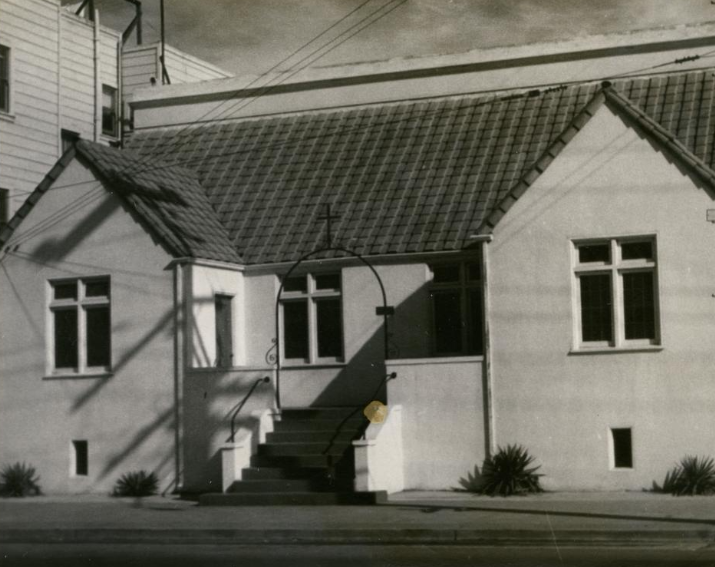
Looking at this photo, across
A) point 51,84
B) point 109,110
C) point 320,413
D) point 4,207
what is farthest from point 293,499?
point 109,110

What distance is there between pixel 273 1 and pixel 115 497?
11.3 meters

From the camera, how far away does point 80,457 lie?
80.4ft

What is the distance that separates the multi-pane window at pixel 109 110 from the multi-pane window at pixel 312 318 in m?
12.0

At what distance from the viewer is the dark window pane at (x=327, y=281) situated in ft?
82.2

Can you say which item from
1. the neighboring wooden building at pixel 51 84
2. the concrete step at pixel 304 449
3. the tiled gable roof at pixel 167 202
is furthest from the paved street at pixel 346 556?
the neighboring wooden building at pixel 51 84

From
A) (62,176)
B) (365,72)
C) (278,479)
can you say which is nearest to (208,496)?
(278,479)

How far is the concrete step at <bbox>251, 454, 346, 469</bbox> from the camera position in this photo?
21.9 metres

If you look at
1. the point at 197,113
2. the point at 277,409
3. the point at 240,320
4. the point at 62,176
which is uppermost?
the point at 197,113

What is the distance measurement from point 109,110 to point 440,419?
17.6m

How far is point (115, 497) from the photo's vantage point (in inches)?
928

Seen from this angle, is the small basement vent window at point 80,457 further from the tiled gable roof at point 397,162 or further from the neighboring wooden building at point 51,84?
the neighboring wooden building at point 51,84

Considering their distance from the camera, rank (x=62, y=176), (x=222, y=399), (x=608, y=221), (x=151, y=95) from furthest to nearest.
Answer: (x=151, y=95) → (x=62, y=176) → (x=222, y=399) → (x=608, y=221)

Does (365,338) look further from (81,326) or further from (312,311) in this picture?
(81,326)

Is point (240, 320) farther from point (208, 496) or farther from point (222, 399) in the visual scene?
point (208, 496)
